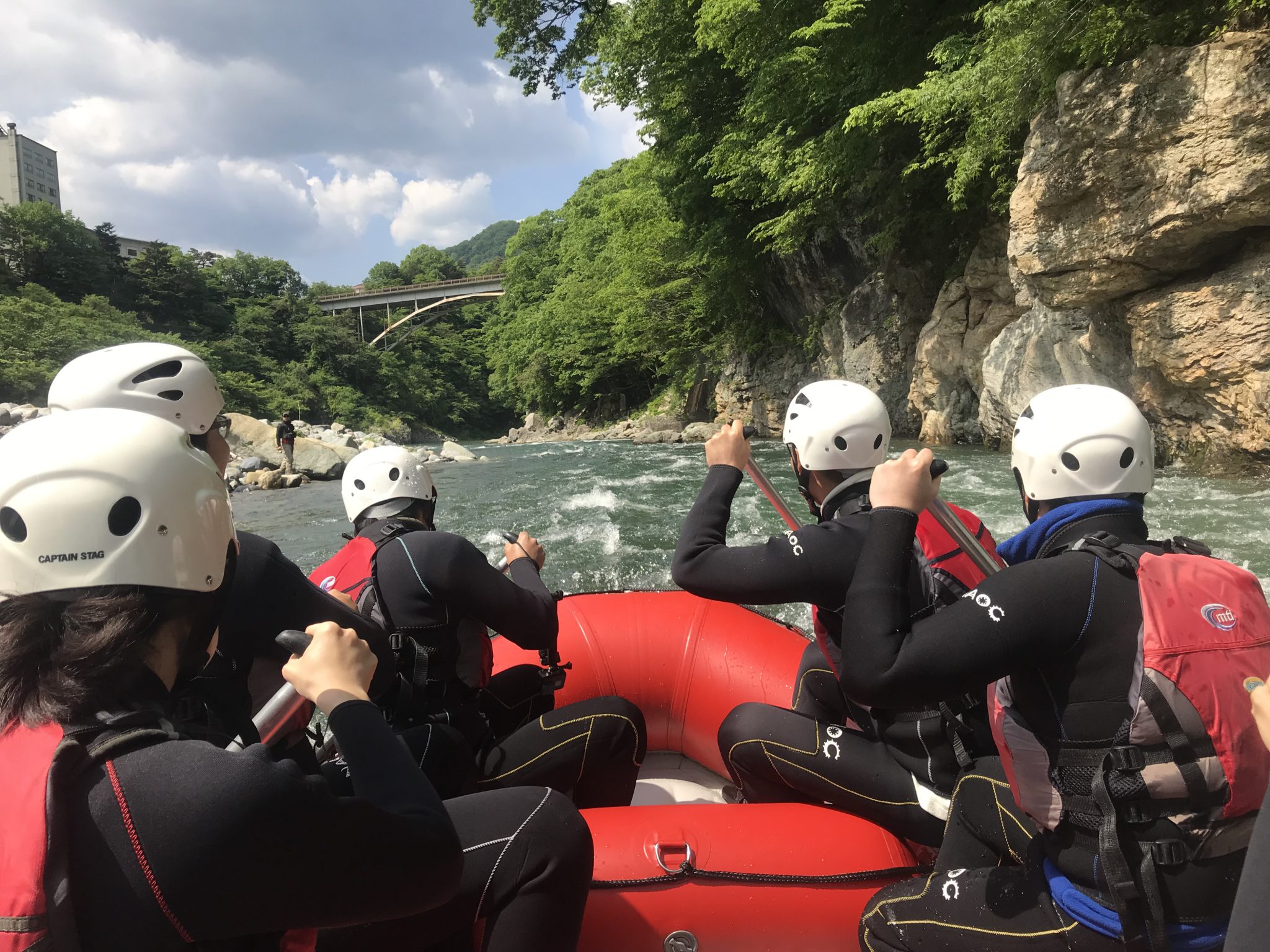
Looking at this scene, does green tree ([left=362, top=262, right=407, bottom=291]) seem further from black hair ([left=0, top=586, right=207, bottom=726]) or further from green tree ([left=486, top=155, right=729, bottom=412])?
black hair ([left=0, top=586, right=207, bottom=726])

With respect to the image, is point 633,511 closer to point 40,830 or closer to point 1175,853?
point 1175,853

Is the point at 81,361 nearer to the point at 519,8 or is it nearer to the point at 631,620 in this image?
the point at 631,620

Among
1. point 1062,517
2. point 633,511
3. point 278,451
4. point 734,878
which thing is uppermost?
point 1062,517

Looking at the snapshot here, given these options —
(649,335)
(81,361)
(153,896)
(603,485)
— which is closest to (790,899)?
(153,896)

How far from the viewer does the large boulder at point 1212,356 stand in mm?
8406

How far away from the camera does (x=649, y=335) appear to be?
27750mm

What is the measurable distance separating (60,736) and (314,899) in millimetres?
401

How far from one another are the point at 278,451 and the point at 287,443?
75.9 inches

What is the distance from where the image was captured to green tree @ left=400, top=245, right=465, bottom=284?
273 ft

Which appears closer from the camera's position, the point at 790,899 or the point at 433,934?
the point at 433,934

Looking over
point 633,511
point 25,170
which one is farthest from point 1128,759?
point 25,170

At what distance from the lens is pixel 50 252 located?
42.8m

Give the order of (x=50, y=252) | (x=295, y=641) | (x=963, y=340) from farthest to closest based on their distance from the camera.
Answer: (x=50, y=252), (x=963, y=340), (x=295, y=641)

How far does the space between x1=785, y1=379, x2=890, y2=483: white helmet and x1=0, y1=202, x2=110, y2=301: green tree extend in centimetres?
5272
